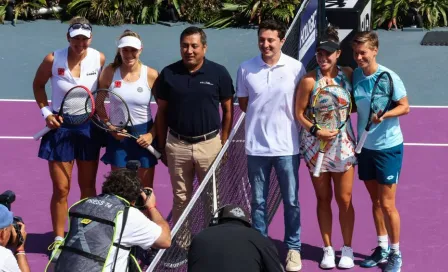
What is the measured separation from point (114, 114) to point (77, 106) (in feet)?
1.05

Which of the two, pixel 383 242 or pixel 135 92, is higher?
pixel 135 92

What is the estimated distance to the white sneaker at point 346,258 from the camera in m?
8.48

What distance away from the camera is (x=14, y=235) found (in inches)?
262

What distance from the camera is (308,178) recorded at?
35.0 feet

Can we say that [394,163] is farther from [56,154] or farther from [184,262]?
[56,154]

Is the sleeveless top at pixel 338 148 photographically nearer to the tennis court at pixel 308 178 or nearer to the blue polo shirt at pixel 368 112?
the blue polo shirt at pixel 368 112

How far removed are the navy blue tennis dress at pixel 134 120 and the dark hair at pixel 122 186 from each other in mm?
1834

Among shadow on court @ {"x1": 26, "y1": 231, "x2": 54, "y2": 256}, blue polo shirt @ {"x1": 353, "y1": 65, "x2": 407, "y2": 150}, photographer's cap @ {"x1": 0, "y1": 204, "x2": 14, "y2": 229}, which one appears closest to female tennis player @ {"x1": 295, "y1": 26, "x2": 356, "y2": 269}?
blue polo shirt @ {"x1": 353, "y1": 65, "x2": 407, "y2": 150}

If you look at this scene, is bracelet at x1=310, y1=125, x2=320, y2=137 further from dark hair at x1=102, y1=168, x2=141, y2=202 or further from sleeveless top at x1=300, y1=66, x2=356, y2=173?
dark hair at x1=102, y1=168, x2=141, y2=202

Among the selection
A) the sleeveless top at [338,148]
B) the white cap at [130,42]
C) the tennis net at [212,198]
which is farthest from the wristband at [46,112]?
the sleeveless top at [338,148]

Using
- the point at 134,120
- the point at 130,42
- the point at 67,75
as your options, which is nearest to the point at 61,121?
the point at 67,75

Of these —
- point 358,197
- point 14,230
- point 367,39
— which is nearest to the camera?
point 14,230

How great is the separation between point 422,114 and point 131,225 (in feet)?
23.8

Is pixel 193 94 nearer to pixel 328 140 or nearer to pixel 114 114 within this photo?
pixel 114 114
